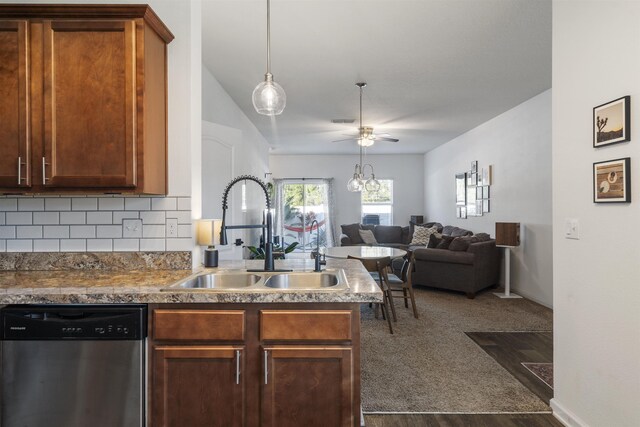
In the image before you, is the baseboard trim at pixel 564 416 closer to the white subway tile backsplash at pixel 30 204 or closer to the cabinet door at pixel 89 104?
the cabinet door at pixel 89 104

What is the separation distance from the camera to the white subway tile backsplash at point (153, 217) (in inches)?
89.4

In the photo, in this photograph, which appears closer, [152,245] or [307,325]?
[307,325]

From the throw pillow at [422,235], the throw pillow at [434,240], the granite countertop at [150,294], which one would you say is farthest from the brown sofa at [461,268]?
the granite countertop at [150,294]

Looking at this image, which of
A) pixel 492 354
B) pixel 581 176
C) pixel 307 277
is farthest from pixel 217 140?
pixel 492 354

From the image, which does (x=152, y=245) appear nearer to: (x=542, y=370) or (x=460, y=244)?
(x=542, y=370)

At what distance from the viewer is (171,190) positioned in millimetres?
2273

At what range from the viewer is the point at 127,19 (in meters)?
1.90

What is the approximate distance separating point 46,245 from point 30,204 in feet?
0.85

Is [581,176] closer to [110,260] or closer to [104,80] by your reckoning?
[104,80]

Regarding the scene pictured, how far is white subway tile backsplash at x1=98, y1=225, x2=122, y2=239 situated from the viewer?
7.43ft

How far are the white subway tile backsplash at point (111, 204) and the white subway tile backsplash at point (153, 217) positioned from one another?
0.44ft

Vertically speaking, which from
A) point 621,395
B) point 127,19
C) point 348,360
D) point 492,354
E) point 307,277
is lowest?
point 492,354

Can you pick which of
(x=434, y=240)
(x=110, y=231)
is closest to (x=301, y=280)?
(x=110, y=231)

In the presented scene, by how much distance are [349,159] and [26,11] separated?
28.0ft
